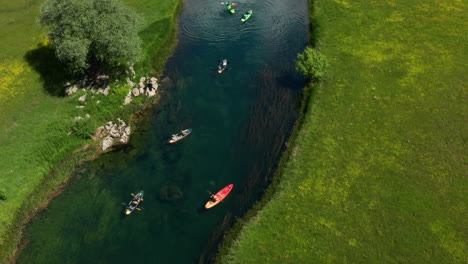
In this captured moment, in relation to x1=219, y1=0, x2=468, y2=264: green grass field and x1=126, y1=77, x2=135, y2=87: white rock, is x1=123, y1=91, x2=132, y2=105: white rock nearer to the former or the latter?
x1=126, y1=77, x2=135, y2=87: white rock

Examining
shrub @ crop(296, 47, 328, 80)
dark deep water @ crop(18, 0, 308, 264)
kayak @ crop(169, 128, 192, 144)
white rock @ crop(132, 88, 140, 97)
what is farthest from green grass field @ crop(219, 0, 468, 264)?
white rock @ crop(132, 88, 140, 97)

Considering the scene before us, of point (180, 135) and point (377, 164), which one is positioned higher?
point (180, 135)

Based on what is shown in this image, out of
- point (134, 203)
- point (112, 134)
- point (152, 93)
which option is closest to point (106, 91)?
point (152, 93)

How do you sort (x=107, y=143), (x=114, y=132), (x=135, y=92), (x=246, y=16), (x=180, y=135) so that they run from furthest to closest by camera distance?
(x=246, y=16) → (x=135, y=92) → (x=114, y=132) → (x=180, y=135) → (x=107, y=143)

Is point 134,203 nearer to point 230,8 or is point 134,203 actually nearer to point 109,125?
point 109,125

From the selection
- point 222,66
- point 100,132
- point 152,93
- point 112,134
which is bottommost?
point 112,134

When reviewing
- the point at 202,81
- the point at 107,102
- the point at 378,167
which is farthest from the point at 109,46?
the point at 378,167

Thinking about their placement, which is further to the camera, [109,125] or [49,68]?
[49,68]

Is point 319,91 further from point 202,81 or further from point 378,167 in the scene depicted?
point 202,81
